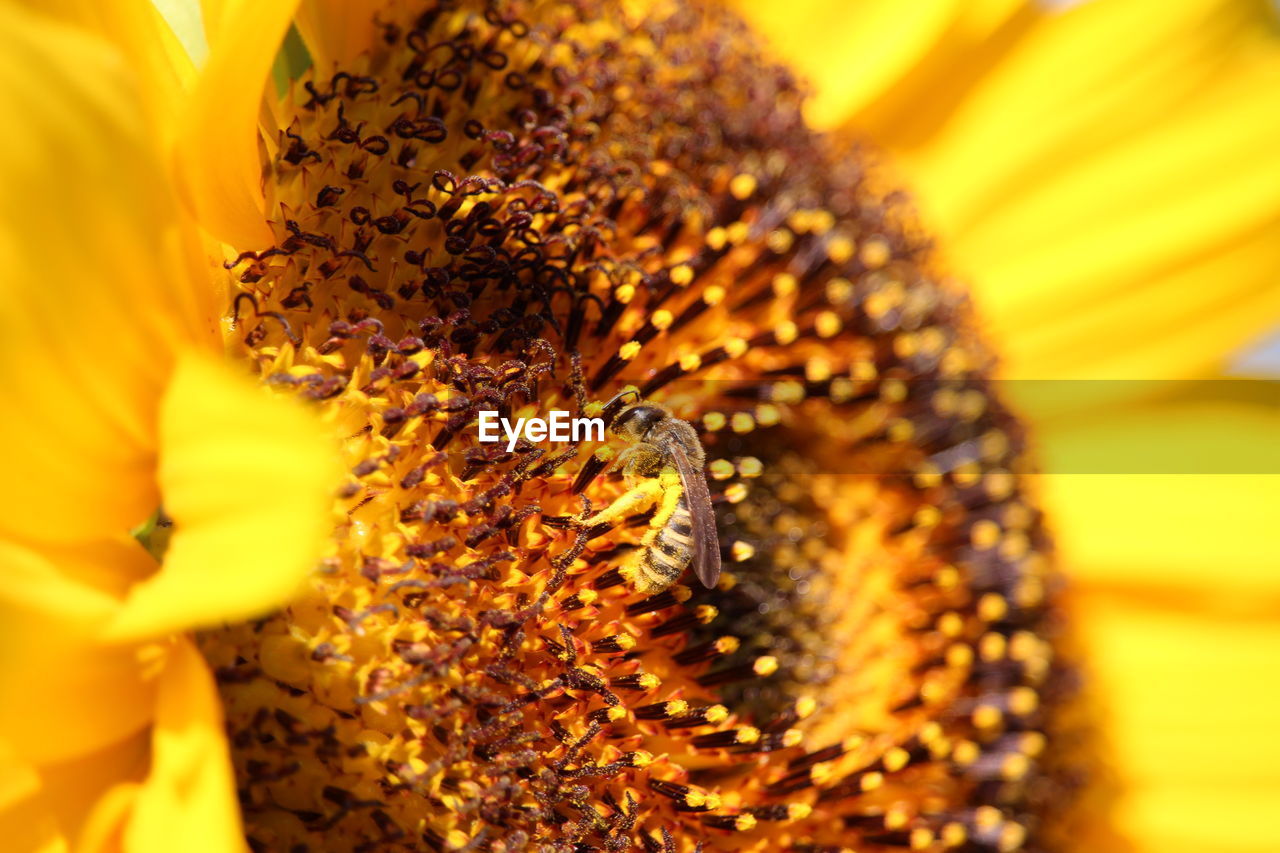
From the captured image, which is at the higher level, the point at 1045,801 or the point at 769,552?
the point at 769,552

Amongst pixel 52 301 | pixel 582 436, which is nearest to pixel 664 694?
pixel 582 436

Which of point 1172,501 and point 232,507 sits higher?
point 1172,501

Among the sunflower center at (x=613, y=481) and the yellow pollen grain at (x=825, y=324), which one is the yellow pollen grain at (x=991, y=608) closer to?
the sunflower center at (x=613, y=481)

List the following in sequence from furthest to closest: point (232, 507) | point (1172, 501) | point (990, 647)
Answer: point (1172, 501)
point (990, 647)
point (232, 507)

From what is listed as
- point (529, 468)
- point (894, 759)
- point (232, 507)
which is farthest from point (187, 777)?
point (894, 759)

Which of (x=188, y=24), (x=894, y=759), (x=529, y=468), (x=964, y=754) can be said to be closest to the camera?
(x=188, y=24)

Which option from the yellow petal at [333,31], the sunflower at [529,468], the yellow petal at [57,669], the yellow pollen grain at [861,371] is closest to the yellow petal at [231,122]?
the sunflower at [529,468]

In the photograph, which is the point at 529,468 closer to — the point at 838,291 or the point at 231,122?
the point at 231,122

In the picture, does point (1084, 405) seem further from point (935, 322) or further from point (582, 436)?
point (582, 436)
